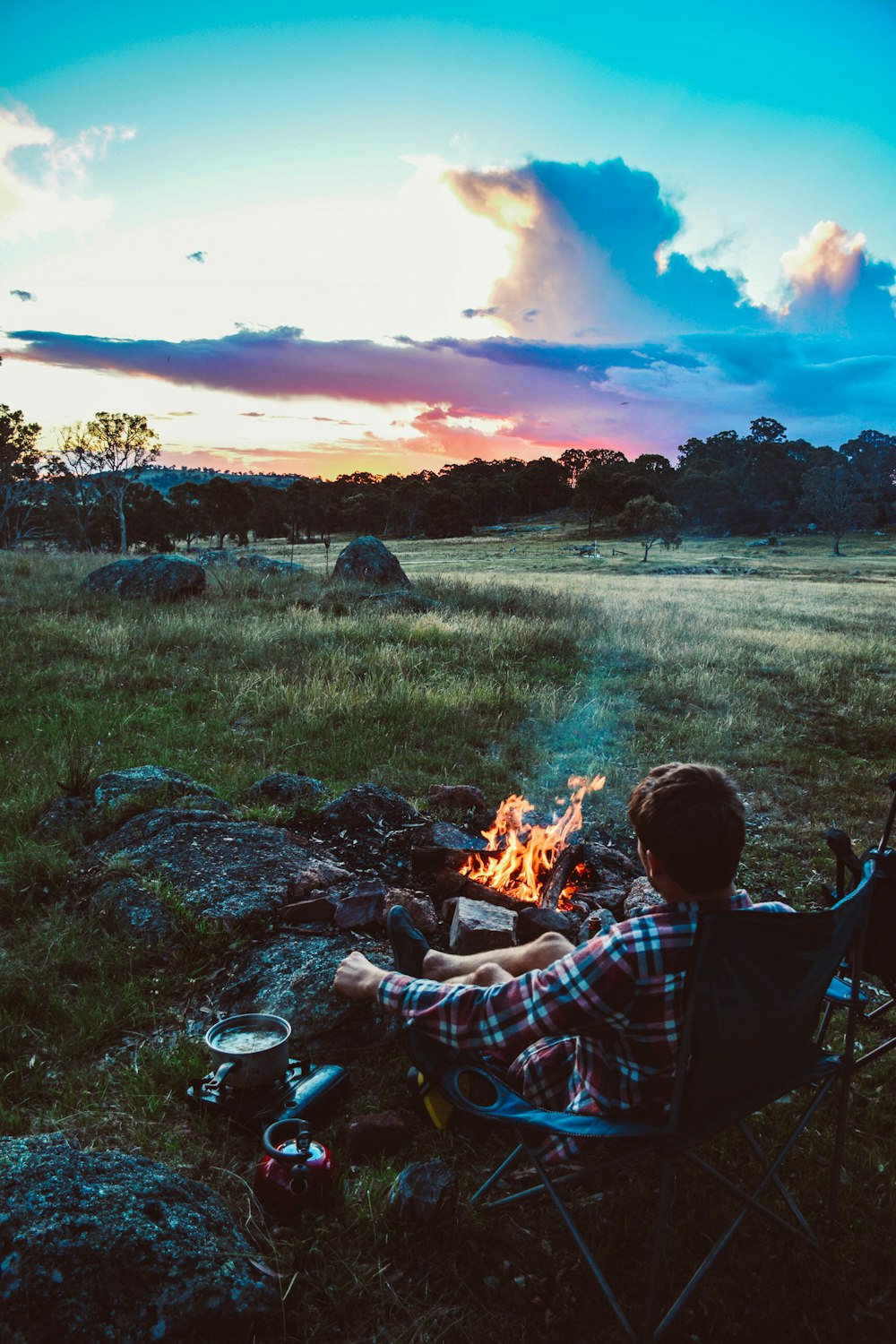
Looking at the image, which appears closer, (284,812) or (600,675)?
(284,812)

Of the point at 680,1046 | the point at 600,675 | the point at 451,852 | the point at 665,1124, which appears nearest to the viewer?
the point at 680,1046

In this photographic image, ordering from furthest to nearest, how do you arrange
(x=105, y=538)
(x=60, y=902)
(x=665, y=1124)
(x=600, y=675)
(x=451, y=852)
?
(x=105, y=538)
(x=600, y=675)
(x=451, y=852)
(x=60, y=902)
(x=665, y=1124)

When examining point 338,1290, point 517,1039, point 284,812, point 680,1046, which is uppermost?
point 680,1046

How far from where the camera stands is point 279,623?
12.3m

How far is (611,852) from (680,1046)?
336 cm

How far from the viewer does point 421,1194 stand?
2471mm

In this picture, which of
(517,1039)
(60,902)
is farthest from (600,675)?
(517,1039)

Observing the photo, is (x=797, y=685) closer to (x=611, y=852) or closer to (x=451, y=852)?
(x=611, y=852)

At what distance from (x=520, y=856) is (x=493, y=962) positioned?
1718 millimetres

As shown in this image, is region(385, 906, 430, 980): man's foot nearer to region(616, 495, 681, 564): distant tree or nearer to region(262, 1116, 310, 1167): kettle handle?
region(262, 1116, 310, 1167): kettle handle

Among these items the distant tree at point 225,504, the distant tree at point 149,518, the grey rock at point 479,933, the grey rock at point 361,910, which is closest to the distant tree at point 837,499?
the distant tree at point 225,504

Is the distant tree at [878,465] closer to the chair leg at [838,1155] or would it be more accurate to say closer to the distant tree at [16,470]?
the distant tree at [16,470]

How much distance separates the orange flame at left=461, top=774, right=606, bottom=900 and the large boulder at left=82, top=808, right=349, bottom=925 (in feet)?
2.78

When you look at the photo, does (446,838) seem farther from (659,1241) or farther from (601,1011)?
(659,1241)
